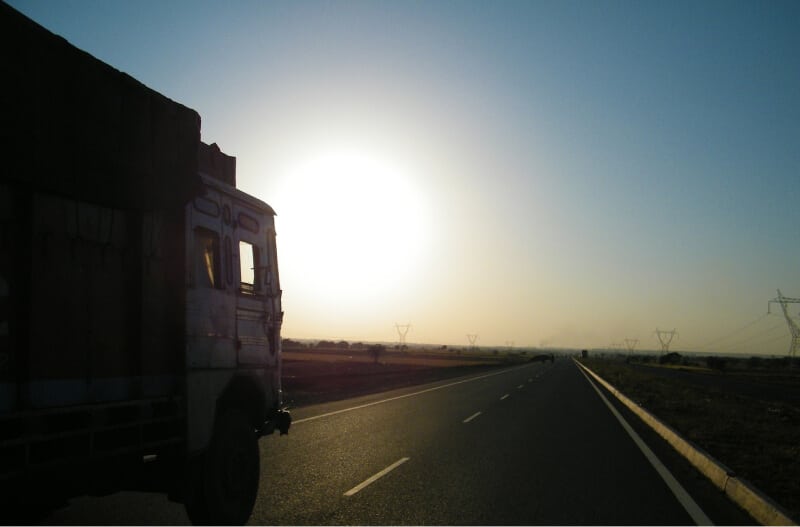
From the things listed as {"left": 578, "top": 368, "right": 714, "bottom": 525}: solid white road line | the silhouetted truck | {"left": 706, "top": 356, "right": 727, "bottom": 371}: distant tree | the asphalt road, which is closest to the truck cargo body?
the silhouetted truck

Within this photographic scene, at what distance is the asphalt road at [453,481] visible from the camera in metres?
6.84

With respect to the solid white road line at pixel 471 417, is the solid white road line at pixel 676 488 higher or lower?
lower

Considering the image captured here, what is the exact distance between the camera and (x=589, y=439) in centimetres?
1341

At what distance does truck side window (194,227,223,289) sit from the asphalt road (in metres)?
2.43

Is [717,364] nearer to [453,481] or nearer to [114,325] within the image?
[453,481]

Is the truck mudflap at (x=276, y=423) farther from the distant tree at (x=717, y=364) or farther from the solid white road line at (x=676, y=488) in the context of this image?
the distant tree at (x=717, y=364)

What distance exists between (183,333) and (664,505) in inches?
224

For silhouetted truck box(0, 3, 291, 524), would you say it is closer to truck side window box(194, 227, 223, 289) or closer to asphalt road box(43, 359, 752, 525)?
truck side window box(194, 227, 223, 289)

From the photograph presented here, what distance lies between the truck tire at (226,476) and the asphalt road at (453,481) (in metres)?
0.36

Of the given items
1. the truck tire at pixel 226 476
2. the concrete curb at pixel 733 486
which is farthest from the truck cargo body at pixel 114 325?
the concrete curb at pixel 733 486

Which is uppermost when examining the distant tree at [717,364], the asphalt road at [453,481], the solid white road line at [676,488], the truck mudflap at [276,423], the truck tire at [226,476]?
the truck mudflap at [276,423]

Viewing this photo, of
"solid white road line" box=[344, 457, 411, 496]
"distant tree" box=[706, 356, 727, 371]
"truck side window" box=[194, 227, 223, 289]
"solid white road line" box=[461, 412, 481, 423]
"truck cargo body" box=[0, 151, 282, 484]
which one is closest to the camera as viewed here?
"truck cargo body" box=[0, 151, 282, 484]

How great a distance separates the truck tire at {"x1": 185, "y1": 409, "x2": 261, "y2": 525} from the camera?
5812 millimetres

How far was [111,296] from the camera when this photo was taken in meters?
4.79
